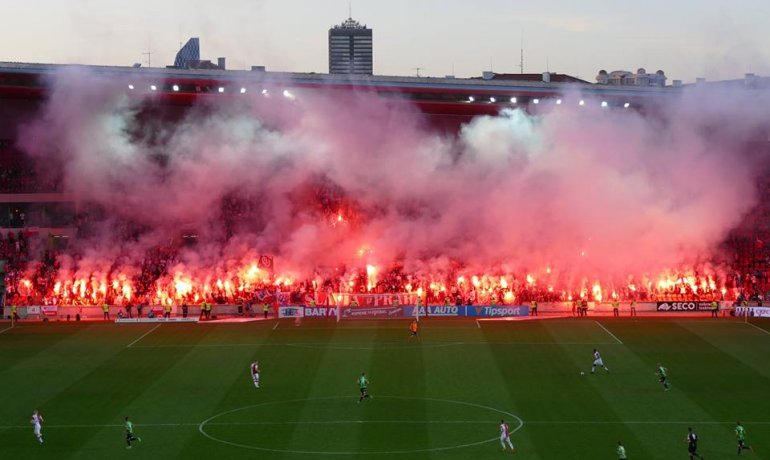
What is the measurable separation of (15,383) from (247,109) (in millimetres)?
27593

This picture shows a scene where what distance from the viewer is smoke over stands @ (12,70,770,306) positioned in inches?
2847

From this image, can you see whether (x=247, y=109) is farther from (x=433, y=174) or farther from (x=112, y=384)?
(x=112, y=384)

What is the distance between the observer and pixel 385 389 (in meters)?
49.4

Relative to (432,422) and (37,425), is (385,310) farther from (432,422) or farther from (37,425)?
(37,425)

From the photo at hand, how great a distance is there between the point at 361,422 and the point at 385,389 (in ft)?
16.5

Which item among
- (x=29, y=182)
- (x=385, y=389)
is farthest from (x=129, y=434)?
(x=29, y=182)

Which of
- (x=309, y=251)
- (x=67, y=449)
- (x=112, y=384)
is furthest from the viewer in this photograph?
(x=309, y=251)

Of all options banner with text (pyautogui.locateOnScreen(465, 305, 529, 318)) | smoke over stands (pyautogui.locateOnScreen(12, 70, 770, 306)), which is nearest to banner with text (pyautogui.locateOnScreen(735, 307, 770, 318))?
smoke over stands (pyautogui.locateOnScreen(12, 70, 770, 306))

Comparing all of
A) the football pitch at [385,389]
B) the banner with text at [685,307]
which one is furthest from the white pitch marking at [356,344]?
the banner with text at [685,307]

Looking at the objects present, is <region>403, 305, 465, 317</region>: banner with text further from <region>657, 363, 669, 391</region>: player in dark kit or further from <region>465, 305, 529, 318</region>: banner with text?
<region>657, 363, 669, 391</region>: player in dark kit

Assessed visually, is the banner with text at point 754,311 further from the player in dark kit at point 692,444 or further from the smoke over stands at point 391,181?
the player in dark kit at point 692,444

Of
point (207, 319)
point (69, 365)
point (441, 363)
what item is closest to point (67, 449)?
point (69, 365)

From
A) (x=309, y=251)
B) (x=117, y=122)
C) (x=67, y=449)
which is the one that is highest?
(x=117, y=122)

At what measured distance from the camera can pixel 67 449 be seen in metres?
41.4
